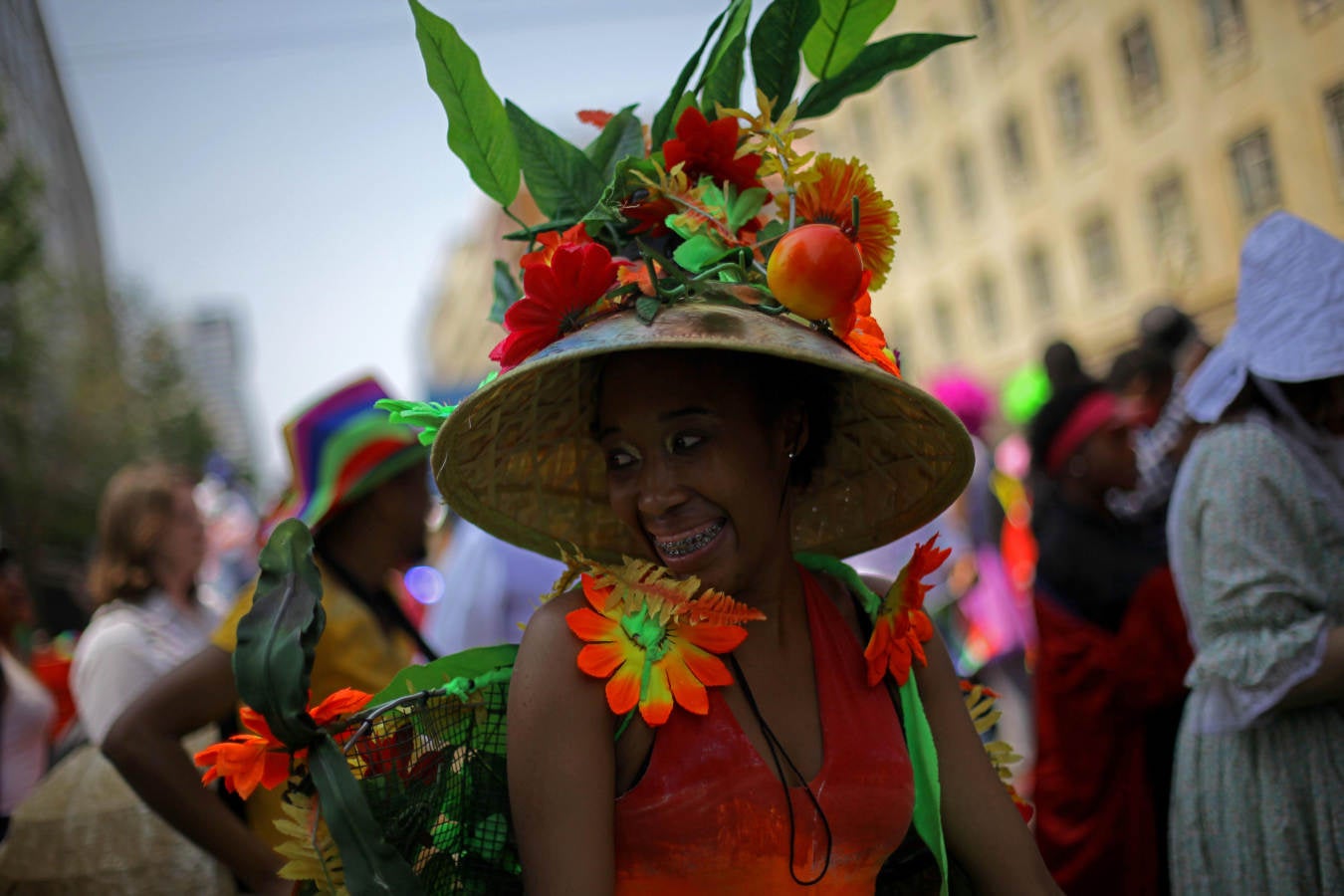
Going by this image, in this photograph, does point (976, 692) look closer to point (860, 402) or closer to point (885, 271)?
point (860, 402)

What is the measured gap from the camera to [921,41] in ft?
7.32

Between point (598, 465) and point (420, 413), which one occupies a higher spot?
point (420, 413)

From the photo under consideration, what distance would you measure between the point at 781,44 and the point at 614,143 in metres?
0.36

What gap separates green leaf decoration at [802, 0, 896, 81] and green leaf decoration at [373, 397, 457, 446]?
96 cm

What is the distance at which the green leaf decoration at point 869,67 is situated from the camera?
2215mm

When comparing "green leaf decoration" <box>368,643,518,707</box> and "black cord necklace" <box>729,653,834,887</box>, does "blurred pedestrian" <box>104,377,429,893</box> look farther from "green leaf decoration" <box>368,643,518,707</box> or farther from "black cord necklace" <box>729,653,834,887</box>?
"black cord necklace" <box>729,653,834,887</box>

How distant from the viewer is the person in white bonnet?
237cm

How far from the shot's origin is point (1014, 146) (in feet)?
84.1

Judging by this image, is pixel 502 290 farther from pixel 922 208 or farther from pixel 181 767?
pixel 922 208

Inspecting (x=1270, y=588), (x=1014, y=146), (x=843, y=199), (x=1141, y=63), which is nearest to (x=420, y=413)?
(x=843, y=199)

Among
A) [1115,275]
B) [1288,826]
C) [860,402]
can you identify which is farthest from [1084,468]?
[1115,275]

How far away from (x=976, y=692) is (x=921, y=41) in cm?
125

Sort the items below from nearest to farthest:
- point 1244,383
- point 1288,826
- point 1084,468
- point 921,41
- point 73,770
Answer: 1. point 921,41
2. point 1288,826
3. point 1244,383
4. point 73,770
5. point 1084,468

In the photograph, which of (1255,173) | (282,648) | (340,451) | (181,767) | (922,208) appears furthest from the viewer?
(922,208)
